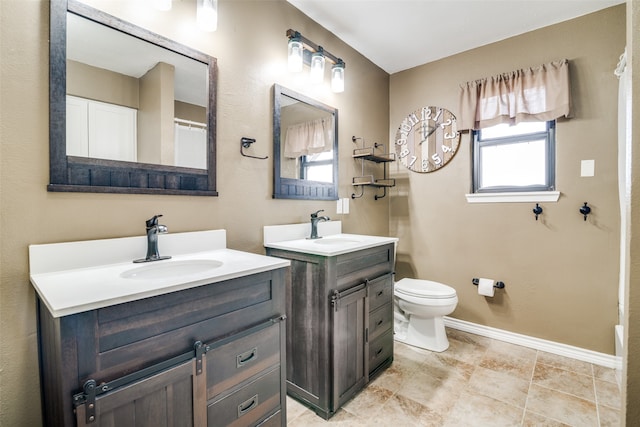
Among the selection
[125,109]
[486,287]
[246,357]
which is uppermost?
[125,109]

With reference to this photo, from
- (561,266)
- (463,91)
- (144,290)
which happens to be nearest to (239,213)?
(144,290)

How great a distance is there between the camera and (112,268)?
1134mm

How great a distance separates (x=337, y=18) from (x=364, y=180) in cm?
124

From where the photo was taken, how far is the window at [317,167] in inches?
82.3

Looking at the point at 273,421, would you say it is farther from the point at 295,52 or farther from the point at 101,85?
the point at 295,52

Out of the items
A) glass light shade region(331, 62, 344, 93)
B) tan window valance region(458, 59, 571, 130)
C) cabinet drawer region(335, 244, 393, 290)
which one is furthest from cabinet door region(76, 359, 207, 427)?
tan window valance region(458, 59, 571, 130)

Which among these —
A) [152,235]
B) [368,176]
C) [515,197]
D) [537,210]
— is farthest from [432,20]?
[152,235]

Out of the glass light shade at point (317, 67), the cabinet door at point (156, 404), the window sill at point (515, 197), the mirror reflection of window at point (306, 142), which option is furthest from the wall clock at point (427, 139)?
the cabinet door at point (156, 404)

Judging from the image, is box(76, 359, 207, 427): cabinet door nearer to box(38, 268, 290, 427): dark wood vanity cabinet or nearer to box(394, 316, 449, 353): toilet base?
box(38, 268, 290, 427): dark wood vanity cabinet

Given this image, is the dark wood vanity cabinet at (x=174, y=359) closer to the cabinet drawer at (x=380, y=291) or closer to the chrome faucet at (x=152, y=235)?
the chrome faucet at (x=152, y=235)

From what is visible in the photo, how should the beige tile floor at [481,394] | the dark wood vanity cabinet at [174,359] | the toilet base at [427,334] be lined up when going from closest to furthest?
the dark wood vanity cabinet at [174,359] < the beige tile floor at [481,394] < the toilet base at [427,334]

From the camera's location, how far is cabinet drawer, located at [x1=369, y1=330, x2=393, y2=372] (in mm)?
1878

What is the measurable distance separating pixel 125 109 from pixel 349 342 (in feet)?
5.26

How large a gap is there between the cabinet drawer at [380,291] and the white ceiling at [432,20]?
74.1 inches
